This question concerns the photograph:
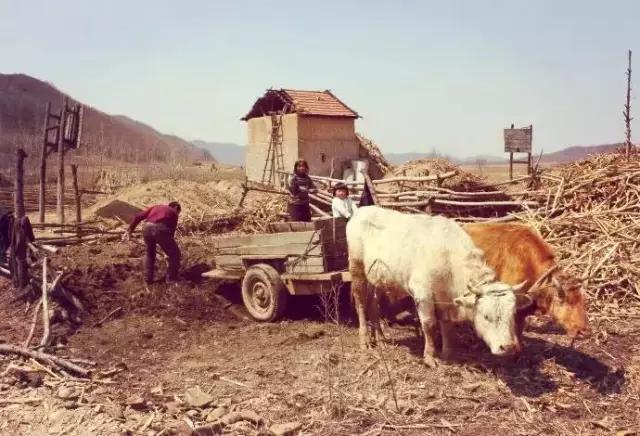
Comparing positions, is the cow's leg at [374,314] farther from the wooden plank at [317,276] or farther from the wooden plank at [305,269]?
the wooden plank at [305,269]

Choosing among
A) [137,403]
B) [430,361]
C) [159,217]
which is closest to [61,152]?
[159,217]

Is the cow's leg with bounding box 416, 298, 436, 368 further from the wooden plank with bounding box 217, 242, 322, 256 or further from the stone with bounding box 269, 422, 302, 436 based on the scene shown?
the stone with bounding box 269, 422, 302, 436

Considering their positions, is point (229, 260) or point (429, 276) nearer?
point (429, 276)

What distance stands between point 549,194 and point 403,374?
5.87 meters

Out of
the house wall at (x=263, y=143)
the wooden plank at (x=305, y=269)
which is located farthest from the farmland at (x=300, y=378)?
the house wall at (x=263, y=143)

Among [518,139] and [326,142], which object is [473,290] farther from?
[326,142]

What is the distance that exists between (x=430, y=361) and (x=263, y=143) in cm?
2078

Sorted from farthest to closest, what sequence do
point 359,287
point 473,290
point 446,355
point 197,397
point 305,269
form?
point 305,269 < point 359,287 < point 446,355 < point 473,290 < point 197,397

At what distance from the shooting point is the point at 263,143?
26219 millimetres

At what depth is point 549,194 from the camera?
1052cm

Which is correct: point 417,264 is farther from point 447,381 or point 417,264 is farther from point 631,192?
point 631,192

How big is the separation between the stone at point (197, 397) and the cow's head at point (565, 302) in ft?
11.7

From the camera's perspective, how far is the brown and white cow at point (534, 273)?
20.2 ft

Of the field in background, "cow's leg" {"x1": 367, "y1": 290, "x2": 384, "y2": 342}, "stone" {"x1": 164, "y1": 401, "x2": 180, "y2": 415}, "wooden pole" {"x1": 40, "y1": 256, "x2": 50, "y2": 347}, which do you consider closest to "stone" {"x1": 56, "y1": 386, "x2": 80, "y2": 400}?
"stone" {"x1": 164, "y1": 401, "x2": 180, "y2": 415}
